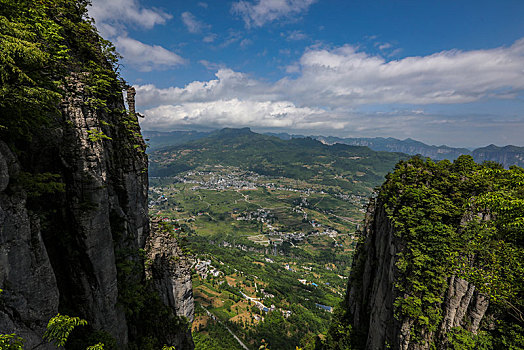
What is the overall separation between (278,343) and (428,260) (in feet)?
202

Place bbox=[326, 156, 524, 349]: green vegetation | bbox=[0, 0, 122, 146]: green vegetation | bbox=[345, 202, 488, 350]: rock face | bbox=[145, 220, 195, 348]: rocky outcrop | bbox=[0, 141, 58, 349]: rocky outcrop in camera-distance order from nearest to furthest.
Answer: bbox=[0, 141, 58, 349]: rocky outcrop → bbox=[0, 0, 122, 146]: green vegetation → bbox=[326, 156, 524, 349]: green vegetation → bbox=[345, 202, 488, 350]: rock face → bbox=[145, 220, 195, 348]: rocky outcrop

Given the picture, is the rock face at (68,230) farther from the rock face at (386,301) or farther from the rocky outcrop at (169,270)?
the rock face at (386,301)

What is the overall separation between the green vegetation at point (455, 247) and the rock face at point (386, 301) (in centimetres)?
49

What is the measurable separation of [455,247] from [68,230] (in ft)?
80.2

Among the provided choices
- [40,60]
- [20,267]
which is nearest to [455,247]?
[20,267]

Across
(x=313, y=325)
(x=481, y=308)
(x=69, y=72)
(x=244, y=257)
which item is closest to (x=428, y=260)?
(x=481, y=308)

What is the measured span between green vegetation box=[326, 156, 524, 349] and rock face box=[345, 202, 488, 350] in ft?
1.60

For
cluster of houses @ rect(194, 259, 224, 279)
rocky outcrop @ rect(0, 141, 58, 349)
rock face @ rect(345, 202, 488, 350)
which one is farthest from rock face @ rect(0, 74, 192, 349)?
cluster of houses @ rect(194, 259, 224, 279)

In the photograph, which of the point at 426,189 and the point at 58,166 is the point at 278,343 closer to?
the point at 426,189

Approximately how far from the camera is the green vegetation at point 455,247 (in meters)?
12.4

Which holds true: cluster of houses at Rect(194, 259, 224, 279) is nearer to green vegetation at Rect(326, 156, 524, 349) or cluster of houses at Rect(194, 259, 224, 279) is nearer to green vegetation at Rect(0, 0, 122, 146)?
green vegetation at Rect(326, 156, 524, 349)

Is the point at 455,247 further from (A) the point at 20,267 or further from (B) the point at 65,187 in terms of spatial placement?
(B) the point at 65,187

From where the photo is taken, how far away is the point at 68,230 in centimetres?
1055

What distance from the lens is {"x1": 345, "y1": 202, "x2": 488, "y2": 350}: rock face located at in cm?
1558
